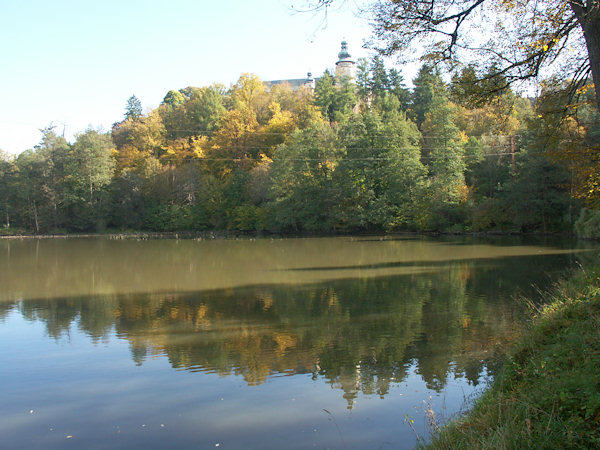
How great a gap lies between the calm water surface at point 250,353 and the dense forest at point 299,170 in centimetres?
1648

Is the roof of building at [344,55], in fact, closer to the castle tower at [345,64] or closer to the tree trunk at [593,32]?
the castle tower at [345,64]

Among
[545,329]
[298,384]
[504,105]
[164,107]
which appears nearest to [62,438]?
[298,384]

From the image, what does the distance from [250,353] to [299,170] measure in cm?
3538

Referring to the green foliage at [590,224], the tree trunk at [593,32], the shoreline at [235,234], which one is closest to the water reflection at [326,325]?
the tree trunk at [593,32]

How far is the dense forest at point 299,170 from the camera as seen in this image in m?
37.9

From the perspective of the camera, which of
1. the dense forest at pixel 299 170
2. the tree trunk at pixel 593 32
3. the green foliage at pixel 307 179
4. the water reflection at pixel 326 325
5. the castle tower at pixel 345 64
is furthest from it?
the castle tower at pixel 345 64

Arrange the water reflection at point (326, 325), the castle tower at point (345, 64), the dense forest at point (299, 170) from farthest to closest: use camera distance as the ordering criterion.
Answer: the castle tower at point (345, 64) → the dense forest at point (299, 170) → the water reflection at point (326, 325)

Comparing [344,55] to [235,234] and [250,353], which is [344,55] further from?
[250,353]

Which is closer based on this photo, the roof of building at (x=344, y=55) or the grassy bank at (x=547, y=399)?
the grassy bank at (x=547, y=399)

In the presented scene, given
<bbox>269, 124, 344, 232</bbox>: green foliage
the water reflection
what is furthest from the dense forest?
the water reflection

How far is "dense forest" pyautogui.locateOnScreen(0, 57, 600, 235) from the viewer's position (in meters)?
37.9

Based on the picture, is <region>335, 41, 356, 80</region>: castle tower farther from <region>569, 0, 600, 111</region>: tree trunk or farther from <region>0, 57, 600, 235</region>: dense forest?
<region>569, 0, 600, 111</region>: tree trunk

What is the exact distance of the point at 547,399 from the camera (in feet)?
14.4

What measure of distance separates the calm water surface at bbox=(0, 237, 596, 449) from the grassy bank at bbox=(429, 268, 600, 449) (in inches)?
30.3
